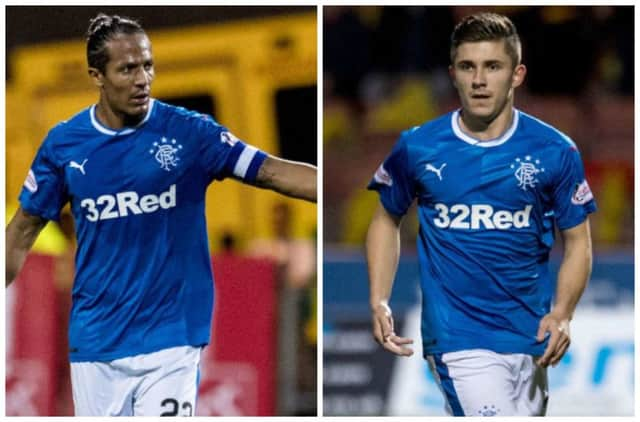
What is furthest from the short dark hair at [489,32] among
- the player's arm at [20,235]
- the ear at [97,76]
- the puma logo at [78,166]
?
the player's arm at [20,235]

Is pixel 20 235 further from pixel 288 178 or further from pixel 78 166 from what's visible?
pixel 288 178

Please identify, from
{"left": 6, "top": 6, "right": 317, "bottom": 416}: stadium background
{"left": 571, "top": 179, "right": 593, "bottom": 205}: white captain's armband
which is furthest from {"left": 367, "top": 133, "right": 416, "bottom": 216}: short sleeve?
{"left": 6, "top": 6, "right": 317, "bottom": 416}: stadium background

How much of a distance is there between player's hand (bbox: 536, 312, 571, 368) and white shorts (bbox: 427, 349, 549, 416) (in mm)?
133

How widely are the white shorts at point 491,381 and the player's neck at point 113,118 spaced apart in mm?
1283

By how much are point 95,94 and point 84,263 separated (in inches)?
62.9

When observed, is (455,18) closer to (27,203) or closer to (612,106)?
(612,106)

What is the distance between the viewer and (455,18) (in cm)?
904

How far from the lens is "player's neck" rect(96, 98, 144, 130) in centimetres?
468

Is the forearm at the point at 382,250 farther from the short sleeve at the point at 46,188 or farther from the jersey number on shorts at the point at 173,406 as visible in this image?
the short sleeve at the point at 46,188

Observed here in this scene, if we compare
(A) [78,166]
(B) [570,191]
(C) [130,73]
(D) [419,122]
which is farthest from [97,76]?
(D) [419,122]

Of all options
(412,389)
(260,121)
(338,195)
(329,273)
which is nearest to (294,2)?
(260,121)

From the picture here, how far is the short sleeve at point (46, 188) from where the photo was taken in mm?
4707

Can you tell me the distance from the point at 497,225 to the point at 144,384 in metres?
1.27

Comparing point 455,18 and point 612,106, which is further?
point 612,106
